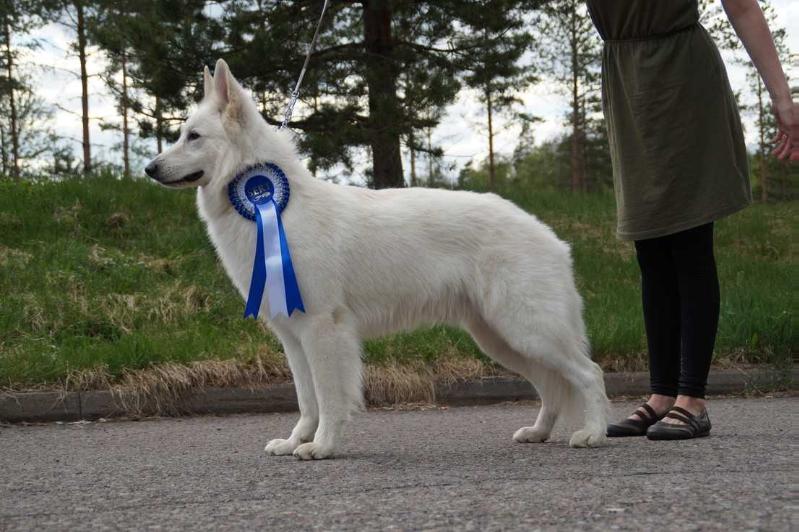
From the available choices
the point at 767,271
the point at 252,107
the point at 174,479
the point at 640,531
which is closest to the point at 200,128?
the point at 252,107

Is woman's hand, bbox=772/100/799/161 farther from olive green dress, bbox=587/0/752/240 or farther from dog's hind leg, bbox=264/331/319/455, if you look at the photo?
dog's hind leg, bbox=264/331/319/455

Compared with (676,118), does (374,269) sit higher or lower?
lower

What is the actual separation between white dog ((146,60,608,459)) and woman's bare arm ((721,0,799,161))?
1.17 m

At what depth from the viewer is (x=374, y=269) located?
4.39 m

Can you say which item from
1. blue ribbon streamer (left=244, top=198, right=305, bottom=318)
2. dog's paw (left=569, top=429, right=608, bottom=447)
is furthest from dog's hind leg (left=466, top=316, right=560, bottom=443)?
blue ribbon streamer (left=244, top=198, right=305, bottom=318)

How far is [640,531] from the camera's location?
245 cm

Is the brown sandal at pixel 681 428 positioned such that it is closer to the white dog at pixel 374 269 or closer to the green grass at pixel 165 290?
the white dog at pixel 374 269

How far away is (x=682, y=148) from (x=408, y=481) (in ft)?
6.71

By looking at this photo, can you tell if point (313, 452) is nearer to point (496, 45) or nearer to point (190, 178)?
point (190, 178)

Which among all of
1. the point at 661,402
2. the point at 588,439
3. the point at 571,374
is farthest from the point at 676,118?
the point at 588,439

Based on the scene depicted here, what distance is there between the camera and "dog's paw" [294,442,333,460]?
4.09 m

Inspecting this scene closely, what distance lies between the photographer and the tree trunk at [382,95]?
10922 mm

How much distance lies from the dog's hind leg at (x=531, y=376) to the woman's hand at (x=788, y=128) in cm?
152

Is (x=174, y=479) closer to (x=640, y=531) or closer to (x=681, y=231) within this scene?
(x=640, y=531)
